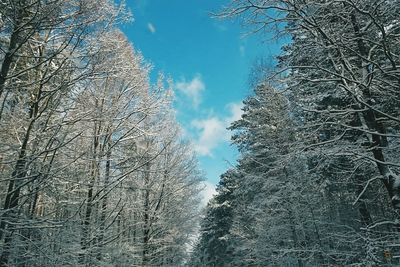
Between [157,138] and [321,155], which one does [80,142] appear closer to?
[157,138]

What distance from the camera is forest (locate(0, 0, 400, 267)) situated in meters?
3.91

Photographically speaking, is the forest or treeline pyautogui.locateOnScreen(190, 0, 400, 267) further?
treeline pyautogui.locateOnScreen(190, 0, 400, 267)

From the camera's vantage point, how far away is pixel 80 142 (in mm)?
7270

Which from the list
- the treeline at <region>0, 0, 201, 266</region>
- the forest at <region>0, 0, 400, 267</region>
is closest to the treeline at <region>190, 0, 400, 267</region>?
the forest at <region>0, 0, 400, 267</region>

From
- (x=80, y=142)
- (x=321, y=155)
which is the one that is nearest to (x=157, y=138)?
(x=80, y=142)

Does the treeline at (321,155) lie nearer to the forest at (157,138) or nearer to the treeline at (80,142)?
the forest at (157,138)

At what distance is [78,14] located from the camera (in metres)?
4.36

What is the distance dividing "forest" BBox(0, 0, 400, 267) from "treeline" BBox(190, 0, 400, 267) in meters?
0.08

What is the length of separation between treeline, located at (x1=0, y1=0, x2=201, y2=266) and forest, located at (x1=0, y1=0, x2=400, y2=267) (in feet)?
0.14

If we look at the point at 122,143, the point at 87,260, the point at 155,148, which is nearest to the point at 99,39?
the point at 122,143

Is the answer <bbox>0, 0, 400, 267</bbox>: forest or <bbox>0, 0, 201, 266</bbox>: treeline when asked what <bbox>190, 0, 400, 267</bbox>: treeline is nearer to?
<bbox>0, 0, 400, 267</bbox>: forest

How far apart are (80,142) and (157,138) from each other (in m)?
4.58

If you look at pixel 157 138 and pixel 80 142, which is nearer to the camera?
pixel 80 142

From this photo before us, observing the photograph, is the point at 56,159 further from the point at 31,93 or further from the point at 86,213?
the point at 86,213
